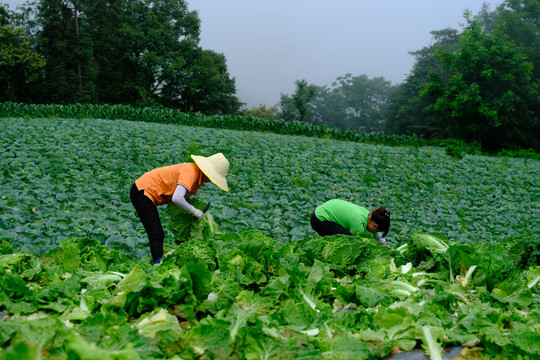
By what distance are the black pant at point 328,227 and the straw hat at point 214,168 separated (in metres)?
1.44

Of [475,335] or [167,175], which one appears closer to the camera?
[475,335]

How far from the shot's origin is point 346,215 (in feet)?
15.8

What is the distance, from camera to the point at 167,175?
412cm

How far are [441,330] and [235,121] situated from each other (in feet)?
62.9

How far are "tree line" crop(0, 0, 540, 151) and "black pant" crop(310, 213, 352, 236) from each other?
30.0 meters

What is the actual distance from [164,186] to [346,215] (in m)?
2.05

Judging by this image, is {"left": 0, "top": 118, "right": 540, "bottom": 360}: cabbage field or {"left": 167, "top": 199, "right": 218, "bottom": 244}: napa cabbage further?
{"left": 167, "top": 199, "right": 218, "bottom": 244}: napa cabbage

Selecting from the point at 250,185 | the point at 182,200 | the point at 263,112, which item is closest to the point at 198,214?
the point at 182,200

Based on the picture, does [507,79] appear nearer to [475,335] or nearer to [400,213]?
[400,213]

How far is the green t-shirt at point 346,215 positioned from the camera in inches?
184

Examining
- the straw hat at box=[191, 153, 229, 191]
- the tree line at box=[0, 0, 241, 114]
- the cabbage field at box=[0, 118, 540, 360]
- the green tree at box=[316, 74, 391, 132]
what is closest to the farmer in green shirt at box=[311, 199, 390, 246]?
the cabbage field at box=[0, 118, 540, 360]

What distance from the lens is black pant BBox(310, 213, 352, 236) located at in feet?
15.8

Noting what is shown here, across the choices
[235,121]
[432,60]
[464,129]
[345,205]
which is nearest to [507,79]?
[464,129]

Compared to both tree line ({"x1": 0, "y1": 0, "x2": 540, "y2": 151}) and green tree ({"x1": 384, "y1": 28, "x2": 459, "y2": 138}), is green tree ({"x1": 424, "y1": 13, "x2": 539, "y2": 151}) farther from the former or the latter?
green tree ({"x1": 384, "y1": 28, "x2": 459, "y2": 138})
